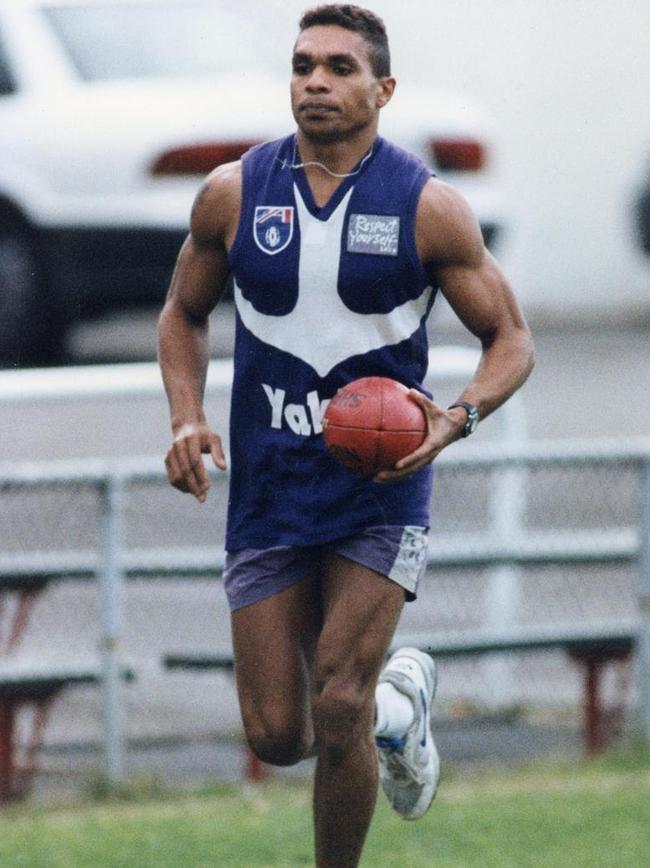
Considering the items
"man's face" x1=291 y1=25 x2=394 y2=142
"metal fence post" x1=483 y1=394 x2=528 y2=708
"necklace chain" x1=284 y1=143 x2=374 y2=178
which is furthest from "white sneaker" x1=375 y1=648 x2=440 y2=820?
"metal fence post" x1=483 y1=394 x2=528 y2=708

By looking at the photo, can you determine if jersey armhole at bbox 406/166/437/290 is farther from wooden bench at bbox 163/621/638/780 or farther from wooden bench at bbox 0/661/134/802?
wooden bench at bbox 163/621/638/780

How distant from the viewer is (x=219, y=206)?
595 centimetres

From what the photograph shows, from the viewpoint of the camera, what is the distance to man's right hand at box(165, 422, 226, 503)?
19.0 ft

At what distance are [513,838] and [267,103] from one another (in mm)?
6667

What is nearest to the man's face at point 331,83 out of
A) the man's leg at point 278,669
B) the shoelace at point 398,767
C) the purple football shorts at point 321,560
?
the purple football shorts at point 321,560

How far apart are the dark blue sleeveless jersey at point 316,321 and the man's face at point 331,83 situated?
0.43 feet

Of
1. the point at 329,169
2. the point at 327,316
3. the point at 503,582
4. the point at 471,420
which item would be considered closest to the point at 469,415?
the point at 471,420

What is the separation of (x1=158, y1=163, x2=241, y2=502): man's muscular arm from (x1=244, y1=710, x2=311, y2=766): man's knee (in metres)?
0.60

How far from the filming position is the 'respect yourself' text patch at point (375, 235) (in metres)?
5.75

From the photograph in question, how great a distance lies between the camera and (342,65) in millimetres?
5773

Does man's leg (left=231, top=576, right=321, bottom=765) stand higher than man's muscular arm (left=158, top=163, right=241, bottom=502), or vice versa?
man's muscular arm (left=158, top=163, right=241, bottom=502)

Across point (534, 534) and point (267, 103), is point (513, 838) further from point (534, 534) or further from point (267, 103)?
point (267, 103)

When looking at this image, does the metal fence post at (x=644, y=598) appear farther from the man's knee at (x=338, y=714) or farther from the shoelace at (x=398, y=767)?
the man's knee at (x=338, y=714)

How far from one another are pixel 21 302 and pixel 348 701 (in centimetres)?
762
